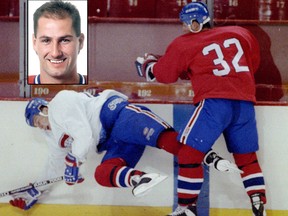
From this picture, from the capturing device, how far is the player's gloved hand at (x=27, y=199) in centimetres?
331

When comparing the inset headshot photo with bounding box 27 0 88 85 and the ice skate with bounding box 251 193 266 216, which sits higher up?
the inset headshot photo with bounding box 27 0 88 85

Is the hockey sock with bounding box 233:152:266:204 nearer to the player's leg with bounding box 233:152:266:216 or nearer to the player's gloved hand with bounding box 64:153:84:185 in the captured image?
the player's leg with bounding box 233:152:266:216

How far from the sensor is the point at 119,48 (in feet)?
12.6

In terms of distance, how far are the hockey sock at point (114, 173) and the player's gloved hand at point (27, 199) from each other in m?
0.35

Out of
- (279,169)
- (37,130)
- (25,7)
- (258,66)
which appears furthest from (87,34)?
(279,169)

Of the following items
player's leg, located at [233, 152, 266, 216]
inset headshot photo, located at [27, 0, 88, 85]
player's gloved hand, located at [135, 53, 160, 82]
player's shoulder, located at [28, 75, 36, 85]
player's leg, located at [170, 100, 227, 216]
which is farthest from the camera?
inset headshot photo, located at [27, 0, 88, 85]

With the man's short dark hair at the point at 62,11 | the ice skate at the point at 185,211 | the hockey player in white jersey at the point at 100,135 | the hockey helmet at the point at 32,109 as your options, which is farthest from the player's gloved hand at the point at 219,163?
the man's short dark hair at the point at 62,11

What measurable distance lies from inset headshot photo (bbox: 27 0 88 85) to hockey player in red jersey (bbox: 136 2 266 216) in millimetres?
804

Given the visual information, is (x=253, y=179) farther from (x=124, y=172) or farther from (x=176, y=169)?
(x=124, y=172)

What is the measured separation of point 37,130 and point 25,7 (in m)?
0.64

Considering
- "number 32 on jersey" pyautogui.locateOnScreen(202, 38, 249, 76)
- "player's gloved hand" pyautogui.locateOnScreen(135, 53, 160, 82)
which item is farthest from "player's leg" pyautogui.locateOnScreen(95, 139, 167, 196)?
"number 32 on jersey" pyautogui.locateOnScreen(202, 38, 249, 76)

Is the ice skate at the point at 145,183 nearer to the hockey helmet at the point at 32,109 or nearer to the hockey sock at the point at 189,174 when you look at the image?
the hockey sock at the point at 189,174

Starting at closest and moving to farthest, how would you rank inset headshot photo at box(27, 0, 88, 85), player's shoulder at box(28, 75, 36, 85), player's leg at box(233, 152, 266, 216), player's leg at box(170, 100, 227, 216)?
player's leg at box(170, 100, 227, 216) → player's leg at box(233, 152, 266, 216) → player's shoulder at box(28, 75, 36, 85) → inset headshot photo at box(27, 0, 88, 85)

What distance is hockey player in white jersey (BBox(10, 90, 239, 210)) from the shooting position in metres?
3.11
